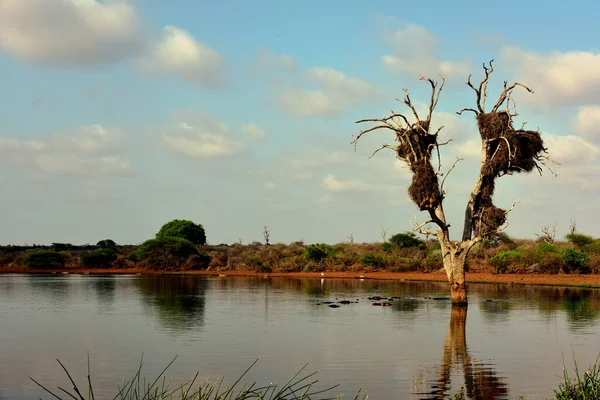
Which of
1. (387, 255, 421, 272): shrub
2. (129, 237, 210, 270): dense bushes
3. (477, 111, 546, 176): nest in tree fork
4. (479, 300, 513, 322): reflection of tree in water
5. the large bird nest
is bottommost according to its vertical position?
(479, 300, 513, 322): reflection of tree in water

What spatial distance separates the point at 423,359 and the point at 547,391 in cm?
405

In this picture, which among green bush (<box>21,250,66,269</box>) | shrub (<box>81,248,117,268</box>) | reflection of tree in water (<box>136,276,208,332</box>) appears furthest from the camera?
shrub (<box>81,248,117,268</box>)

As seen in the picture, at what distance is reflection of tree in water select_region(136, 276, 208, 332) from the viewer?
24.0 m

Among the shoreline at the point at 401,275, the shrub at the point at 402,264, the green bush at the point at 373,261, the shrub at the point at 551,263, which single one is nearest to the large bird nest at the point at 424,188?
the shoreline at the point at 401,275

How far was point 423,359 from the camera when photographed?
16.7 meters

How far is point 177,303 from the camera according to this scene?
103ft

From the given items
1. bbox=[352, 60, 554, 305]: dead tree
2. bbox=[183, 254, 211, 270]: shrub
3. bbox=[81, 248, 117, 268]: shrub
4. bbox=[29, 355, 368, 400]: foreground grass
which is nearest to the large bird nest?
bbox=[352, 60, 554, 305]: dead tree

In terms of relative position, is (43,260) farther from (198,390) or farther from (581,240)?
(198,390)

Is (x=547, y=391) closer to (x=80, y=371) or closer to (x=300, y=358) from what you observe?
A: (x=300, y=358)

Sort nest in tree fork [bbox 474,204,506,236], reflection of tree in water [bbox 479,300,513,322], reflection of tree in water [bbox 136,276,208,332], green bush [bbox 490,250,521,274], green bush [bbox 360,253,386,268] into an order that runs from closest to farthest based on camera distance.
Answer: reflection of tree in water [bbox 136,276,208,332] → reflection of tree in water [bbox 479,300,513,322] → nest in tree fork [bbox 474,204,506,236] → green bush [bbox 490,250,521,274] → green bush [bbox 360,253,386,268]

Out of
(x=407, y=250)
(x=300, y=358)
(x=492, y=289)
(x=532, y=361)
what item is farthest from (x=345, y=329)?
(x=407, y=250)

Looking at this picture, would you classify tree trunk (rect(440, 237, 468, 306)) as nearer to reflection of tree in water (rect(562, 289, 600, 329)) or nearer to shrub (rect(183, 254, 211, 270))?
reflection of tree in water (rect(562, 289, 600, 329))

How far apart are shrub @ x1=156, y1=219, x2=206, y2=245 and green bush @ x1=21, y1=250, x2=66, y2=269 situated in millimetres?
12779

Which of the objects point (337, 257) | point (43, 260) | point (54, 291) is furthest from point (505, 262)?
point (43, 260)
